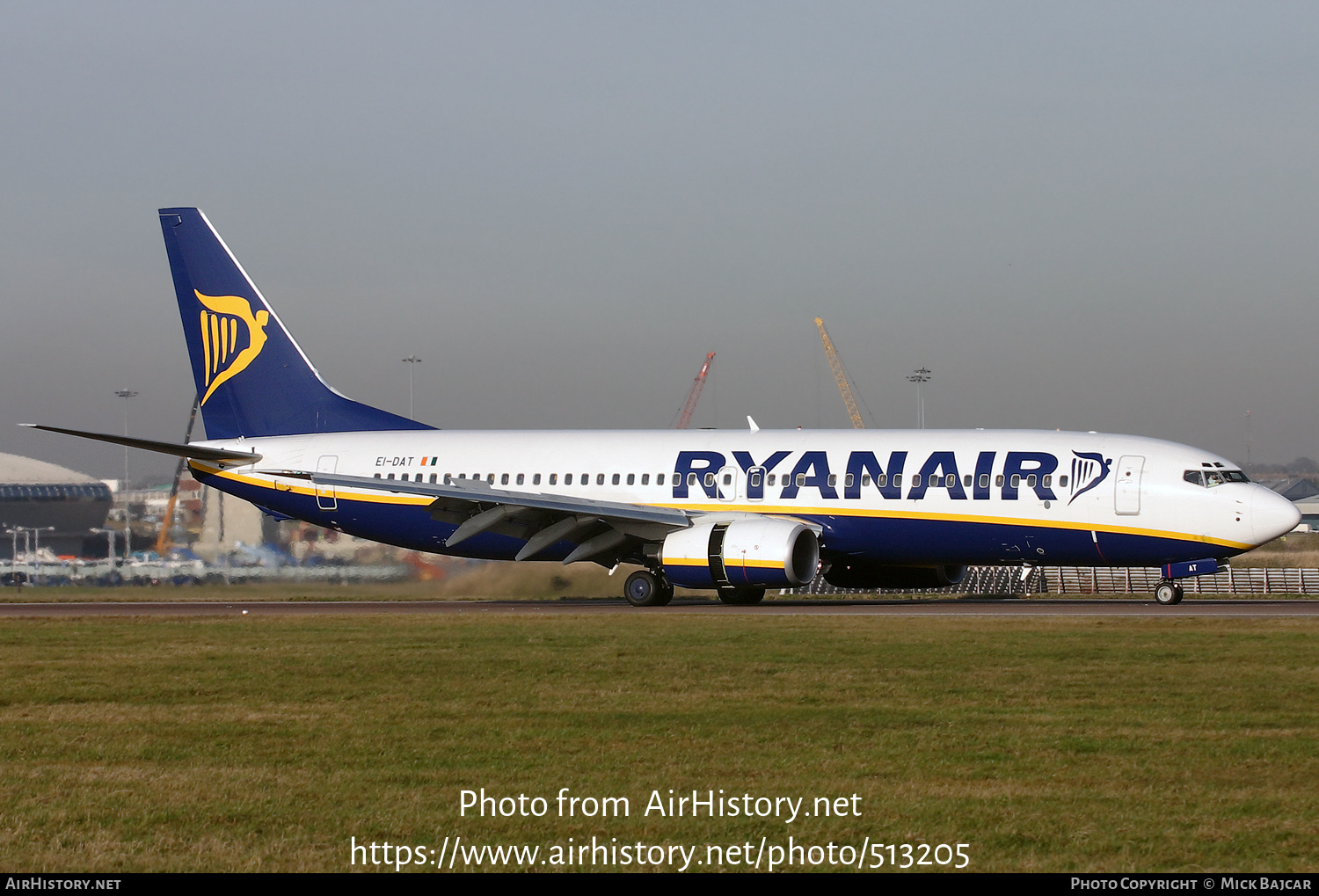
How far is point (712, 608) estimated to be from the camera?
34.2 metres

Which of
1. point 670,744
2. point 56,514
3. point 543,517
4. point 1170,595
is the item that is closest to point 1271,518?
point 1170,595

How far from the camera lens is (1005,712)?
1498 cm

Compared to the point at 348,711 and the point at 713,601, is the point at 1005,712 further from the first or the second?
the point at 713,601

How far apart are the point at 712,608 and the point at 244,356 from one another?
16.3 metres

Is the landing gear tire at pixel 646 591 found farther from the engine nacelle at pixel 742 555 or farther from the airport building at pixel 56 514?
the airport building at pixel 56 514

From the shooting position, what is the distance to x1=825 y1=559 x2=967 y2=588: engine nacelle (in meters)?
37.1

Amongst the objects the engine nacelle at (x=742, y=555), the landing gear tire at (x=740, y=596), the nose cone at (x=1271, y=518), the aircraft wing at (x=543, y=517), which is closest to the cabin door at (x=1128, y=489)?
the nose cone at (x=1271, y=518)

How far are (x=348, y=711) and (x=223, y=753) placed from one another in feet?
9.03

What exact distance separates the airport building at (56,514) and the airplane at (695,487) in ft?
23.7

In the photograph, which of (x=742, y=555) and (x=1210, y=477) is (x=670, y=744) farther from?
(x=1210, y=477)

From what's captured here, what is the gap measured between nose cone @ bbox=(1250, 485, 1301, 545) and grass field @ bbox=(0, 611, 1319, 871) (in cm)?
877

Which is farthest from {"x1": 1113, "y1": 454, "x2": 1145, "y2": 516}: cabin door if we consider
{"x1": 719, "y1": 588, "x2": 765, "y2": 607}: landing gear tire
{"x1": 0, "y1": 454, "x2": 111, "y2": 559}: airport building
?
{"x1": 0, "y1": 454, "x2": 111, "y2": 559}: airport building

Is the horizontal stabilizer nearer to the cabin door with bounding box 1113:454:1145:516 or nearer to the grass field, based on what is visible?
the grass field

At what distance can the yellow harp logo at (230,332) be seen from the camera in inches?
1651
